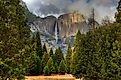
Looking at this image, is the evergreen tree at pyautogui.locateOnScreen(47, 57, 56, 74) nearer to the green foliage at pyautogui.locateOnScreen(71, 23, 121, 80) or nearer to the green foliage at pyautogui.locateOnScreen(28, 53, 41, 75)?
the green foliage at pyautogui.locateOnScreen(28, 53, 41, 75)

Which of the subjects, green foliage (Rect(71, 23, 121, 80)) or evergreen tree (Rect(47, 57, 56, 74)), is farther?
evergreen tree (Rect(47, 57, 56, 74))

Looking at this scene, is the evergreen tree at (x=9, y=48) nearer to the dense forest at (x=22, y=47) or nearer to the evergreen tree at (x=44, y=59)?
the dense forest at (x=22, y=47)

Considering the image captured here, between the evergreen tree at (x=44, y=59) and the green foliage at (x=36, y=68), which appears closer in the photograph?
the green foliage at (x=36, y=68)

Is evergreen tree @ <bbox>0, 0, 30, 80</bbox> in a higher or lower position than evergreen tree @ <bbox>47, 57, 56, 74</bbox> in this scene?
lower

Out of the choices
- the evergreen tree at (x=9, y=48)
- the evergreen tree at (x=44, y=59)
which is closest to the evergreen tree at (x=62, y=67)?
the evergreen tree at (x=44, y=59)

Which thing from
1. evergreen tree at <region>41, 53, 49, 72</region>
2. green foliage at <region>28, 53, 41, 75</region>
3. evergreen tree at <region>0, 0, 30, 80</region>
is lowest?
evergreen tree at <region>0, 0, 30, 80</region>

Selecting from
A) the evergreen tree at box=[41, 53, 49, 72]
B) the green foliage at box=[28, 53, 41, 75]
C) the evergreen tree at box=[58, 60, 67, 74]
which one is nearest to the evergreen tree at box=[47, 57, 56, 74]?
the evergreen tree at box=[41, 53, 49, 72]

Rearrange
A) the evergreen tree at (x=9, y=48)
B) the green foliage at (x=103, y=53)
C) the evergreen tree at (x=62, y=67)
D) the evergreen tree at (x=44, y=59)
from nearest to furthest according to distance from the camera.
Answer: the evergreen tree at (x=9, y=48), the green foliage at (x=103, y=53), the evergreen tree at (x=44, y=59), the evergreen tree at (x=62, y=67)

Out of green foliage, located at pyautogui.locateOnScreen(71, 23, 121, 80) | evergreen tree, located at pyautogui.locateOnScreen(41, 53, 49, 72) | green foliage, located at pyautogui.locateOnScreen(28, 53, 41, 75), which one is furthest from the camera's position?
evergreen tree, located at pyautogui.locateOnScreen(41, 53, 49, 72)

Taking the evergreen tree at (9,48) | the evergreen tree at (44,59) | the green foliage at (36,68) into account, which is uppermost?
the evergreen tree at (44,59)

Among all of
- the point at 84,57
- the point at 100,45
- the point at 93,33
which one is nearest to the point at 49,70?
the point at 84,57

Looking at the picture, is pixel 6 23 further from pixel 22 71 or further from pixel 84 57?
pixel 84 57

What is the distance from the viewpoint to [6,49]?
1020 inches

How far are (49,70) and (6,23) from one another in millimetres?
87128
